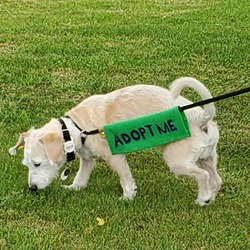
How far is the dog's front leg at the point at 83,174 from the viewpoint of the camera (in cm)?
555

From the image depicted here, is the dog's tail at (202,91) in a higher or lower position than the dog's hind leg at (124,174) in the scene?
higher

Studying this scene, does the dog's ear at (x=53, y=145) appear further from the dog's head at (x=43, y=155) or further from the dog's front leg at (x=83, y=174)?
the dog's front leg at (x=83, y=174)


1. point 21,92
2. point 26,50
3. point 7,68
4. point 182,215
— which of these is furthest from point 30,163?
point 26,50

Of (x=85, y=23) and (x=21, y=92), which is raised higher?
(x=21, y=92)

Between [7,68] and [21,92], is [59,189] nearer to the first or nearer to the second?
[21,92]

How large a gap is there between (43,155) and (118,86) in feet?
10.5

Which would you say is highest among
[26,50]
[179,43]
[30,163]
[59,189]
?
[30,163]

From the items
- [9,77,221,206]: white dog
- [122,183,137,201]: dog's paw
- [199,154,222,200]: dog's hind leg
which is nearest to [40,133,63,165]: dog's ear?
[9,77,221,206]: white dog

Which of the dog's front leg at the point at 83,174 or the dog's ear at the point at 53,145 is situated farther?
the dog's front leg at the point at 83,174

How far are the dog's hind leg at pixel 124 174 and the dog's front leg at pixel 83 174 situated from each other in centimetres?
30

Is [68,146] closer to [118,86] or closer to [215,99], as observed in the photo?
[215,99]

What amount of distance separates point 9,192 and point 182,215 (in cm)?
133

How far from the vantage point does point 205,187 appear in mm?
5160

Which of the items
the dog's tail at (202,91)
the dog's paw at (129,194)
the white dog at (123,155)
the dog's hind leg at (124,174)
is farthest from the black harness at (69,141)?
the dog's tail at (202,91)
